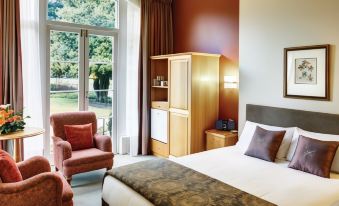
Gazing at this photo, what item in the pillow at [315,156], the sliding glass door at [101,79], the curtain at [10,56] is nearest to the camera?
the pillow at [315,156]

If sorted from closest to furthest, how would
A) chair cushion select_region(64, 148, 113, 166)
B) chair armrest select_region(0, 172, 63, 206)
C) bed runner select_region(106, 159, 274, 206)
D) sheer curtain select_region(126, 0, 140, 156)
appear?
bed runner select_region(106, 159, 274, 206) < chair armrest select_region(0, 172, 63, 206) < chair cushion select_region(64, 148, 113, 166) < sheer curtain select_region(126, 0, 140, 156)

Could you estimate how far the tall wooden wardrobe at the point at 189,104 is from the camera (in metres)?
4.70

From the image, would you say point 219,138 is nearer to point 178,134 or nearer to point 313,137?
point 178,134

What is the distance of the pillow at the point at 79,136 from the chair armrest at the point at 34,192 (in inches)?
73.2

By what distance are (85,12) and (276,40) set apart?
336 centimetres

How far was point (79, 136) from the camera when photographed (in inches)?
175

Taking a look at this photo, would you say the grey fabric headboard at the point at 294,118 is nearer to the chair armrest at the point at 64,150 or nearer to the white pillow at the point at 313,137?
the white pillow at the point at 313,137

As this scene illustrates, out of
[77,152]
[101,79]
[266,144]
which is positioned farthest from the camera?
[101,79]

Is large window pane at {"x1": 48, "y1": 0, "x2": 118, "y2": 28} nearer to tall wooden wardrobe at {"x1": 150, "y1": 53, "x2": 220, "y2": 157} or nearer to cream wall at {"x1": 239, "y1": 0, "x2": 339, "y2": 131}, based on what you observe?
tall wooden wardrobe at {"x1": 150, "y1": 53, "x2": 220, "y2": 157}

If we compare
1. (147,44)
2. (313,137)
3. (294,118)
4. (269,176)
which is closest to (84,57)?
(147,44)

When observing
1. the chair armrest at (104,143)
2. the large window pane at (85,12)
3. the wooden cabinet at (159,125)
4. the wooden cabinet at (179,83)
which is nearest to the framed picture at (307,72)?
the wooden cabinet at (179,83)

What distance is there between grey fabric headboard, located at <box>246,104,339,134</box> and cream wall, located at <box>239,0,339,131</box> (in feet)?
0.29

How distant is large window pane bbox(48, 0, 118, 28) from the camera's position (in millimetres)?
4926


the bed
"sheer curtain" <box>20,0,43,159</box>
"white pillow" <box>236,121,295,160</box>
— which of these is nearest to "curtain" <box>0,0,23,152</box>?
"sheer curtain" <box>20,0,43,159</box>
